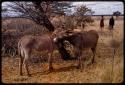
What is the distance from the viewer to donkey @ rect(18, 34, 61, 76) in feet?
19.7

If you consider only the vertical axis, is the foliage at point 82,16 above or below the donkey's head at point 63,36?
above

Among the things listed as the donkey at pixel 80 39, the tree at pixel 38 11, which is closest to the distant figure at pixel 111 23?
the donkey at pixel 80 39

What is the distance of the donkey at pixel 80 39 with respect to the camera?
254 inches

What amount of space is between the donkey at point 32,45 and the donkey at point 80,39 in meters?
0.31

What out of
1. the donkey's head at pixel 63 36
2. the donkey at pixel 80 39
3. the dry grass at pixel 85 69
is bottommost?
the dry grass at pixel 85 69

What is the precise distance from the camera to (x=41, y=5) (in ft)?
21.8

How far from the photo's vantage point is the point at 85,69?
21.0 ft

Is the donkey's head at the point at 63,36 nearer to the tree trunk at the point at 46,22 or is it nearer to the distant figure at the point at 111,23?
the tree trunk at the point at 46,22

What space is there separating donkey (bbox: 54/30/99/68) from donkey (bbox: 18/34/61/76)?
310 millimetres

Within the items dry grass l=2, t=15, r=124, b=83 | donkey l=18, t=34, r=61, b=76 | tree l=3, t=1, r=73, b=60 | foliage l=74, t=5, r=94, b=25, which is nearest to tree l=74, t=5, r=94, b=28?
foliage l=74, t=5, r=94, b=25

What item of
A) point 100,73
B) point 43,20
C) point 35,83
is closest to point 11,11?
point 43,20

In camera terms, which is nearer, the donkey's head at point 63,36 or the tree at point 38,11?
the donkey's head at point 63,36

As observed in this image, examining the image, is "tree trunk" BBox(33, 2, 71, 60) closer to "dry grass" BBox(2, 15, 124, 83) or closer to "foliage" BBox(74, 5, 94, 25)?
"dry grass" BBox(2, 15, 124, 83)

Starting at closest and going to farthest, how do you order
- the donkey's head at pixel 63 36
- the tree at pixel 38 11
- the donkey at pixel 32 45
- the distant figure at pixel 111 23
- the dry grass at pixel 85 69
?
the dry grass at pixel 85 69 < the donkey at pixel 32 45 < the donkey's head at pixel 63 36 < the distant figure at pixel 111 23 < the tree at pixel 38 11
